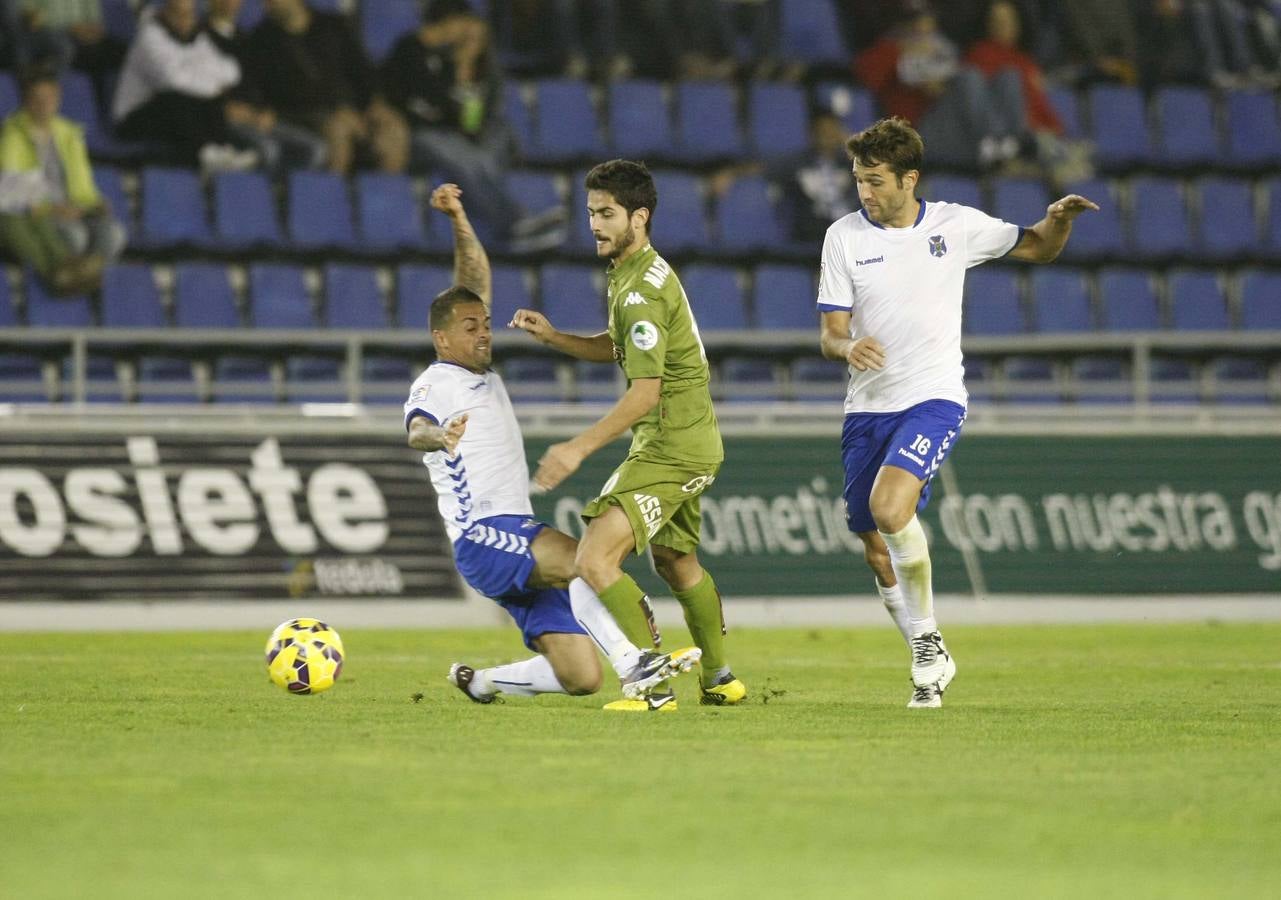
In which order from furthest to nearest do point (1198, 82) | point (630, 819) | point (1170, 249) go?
point (1198, 82) < point (1170, 249) < point (630, 819)

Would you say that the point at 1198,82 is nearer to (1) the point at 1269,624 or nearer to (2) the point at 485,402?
(1) the point at 1269,624

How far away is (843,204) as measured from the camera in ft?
61.3

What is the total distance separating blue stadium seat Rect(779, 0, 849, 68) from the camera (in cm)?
2091

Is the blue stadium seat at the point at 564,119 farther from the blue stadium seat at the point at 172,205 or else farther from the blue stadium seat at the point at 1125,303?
the blue stadium seat at the point at 1125,303

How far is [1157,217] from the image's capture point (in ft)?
66.7

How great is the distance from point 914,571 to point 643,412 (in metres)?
1.43

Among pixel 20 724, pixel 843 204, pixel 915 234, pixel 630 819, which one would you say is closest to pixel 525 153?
pixel 843 204

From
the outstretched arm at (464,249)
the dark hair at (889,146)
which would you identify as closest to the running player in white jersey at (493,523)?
the outstretched arm at (464,249)

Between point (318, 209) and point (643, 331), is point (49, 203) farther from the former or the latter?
point (643, 331)

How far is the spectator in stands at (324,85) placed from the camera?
1756cm

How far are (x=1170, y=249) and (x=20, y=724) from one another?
14.6 meters

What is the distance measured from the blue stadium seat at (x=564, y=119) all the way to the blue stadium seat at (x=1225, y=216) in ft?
19.9

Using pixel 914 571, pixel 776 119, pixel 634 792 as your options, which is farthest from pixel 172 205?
pixel 634 792

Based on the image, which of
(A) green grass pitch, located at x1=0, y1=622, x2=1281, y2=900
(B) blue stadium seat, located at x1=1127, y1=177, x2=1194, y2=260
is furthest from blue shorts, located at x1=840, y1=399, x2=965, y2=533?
(B) blue stadium seat, located at x1=1127, y1=177, x2=1194, y2=260
